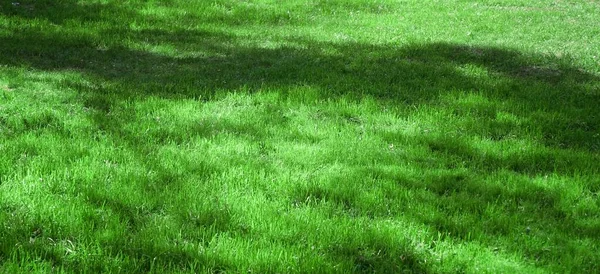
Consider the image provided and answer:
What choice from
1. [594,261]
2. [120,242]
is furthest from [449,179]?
[120,242]

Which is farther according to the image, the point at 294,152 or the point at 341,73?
the point at 341,73

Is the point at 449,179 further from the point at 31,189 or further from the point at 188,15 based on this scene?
the point at 188,15

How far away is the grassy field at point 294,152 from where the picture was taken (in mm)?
5223

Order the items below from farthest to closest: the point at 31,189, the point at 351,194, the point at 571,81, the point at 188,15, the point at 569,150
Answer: the point at 188,15
the point at 571,81
the point at 569,150
the point at 351,194
the point at 31,189

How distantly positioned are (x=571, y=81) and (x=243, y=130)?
717 cm

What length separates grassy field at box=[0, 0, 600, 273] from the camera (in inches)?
206

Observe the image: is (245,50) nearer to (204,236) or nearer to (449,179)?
(449,179)

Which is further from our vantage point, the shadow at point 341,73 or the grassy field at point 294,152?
the shadow at point 341,73

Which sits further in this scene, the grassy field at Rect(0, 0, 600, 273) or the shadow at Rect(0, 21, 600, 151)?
the shadow at Rect(0, 21, 600, 151)

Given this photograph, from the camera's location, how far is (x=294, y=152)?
7766mm

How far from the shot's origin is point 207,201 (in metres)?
6.05

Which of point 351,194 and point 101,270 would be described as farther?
point 351,194

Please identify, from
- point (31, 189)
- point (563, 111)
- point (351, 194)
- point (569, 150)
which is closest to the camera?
point (31, 189)

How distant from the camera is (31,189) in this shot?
6000 mm
